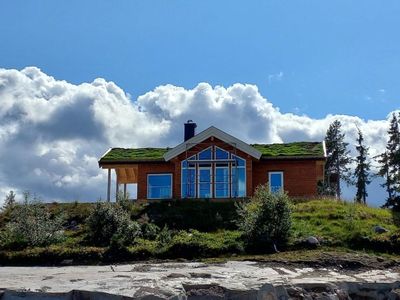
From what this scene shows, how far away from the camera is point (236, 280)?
51.3ft

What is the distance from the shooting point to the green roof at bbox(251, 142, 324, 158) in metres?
37.9

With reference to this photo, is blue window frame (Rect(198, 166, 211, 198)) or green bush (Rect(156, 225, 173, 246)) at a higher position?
blue window frame (Rect(198, 166, 211, 198))

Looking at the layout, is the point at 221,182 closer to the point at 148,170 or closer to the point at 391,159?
the point at 148,170

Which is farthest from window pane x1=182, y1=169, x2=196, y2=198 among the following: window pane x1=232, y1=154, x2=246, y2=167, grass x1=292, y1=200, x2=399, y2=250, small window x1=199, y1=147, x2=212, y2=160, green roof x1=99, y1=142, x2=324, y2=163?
grass x1=292, y1=200, x2=399, y2=250

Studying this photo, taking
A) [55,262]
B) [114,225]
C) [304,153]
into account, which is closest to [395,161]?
[304,153]

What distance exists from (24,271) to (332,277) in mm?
8588

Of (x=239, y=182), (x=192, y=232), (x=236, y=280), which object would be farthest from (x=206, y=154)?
(x=236, y=280)

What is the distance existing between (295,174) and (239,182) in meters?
3.15

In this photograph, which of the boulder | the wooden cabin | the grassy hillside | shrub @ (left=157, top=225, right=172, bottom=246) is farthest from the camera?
the wooden cabin

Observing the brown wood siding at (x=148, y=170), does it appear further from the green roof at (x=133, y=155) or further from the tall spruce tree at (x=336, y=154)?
the tall spruce tree at (x=336, y=154)

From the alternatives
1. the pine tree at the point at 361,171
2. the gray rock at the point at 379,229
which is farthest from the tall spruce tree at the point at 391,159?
the gray rock at the point at 379,229

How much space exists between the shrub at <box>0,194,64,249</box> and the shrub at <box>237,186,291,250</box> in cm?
735

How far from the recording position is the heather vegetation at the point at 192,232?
22469 millimetres

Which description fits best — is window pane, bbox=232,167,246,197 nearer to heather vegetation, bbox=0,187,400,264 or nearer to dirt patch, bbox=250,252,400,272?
heather vegetation, bbox=0,187,400,264
